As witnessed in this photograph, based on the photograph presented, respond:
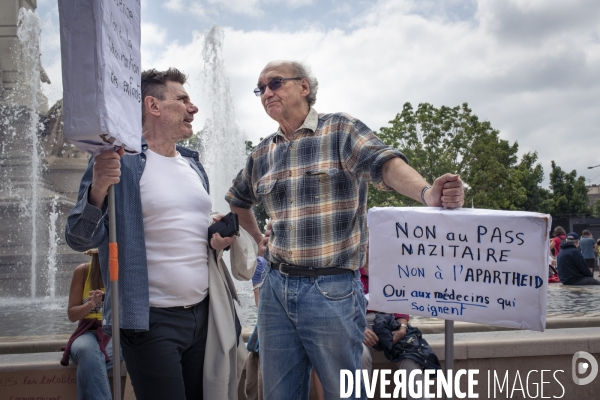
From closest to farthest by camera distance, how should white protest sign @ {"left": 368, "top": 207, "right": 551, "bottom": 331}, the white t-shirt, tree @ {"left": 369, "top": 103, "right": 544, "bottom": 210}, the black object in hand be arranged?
1. white protest sign @ {"left": 368, "top": 207, "right": 551, "bottom": 331}
2. the white t-shirt
3. the black object in hand
4. tree @ {"left": 369, "top": 103, "right": 544, "bottom": 210}

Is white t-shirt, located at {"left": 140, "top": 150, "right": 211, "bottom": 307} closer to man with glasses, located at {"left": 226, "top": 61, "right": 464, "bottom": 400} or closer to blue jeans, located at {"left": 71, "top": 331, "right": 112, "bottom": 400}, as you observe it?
man with glasses, located at {"left": 226, "top": 61, "right": 464, "bottom": 400}

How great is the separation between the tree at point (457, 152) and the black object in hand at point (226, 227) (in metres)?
28.0

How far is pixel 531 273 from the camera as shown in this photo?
6.72 feet

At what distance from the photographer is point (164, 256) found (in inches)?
97.3

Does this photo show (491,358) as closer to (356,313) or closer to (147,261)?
(356,313)

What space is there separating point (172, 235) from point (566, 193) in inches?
2150

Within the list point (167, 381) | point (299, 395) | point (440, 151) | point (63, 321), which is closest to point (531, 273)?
point (299, 395)

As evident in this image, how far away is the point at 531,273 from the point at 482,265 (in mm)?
172

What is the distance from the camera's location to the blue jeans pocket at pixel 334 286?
2324 millimetres

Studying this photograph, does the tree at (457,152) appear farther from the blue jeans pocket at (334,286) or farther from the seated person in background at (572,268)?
the blue jeans pocket at (334,286)

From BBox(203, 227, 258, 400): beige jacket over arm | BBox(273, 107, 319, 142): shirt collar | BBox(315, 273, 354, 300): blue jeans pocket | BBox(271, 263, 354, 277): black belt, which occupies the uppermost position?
BBox(273, 107, 319, 142): shirt collar

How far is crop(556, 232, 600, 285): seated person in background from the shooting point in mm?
11148

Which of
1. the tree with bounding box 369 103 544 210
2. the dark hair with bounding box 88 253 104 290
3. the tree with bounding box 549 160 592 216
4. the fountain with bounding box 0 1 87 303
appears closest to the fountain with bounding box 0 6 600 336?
the fountain with bounding box 0 1 87 303

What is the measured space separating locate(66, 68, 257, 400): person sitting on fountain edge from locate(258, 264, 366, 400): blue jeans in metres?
0.22
